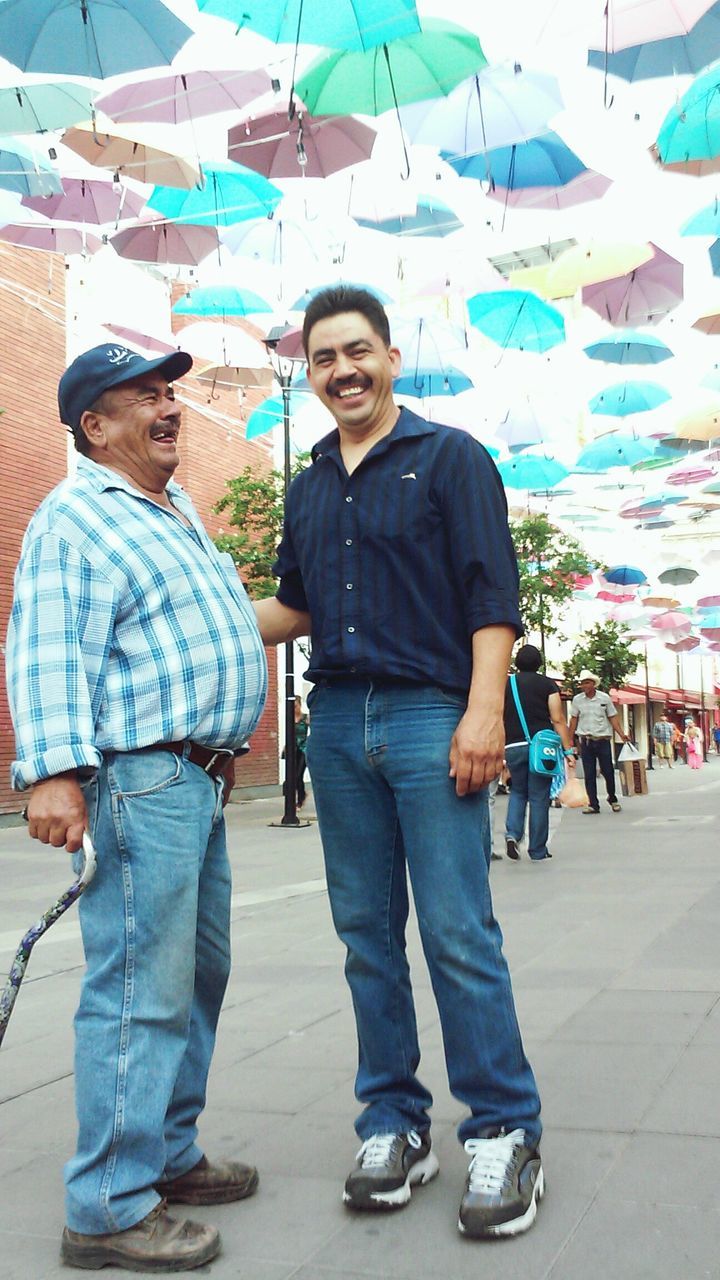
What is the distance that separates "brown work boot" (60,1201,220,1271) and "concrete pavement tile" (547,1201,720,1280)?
73cm

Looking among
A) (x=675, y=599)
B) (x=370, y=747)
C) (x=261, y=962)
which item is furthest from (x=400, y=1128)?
(x=675, y=599)

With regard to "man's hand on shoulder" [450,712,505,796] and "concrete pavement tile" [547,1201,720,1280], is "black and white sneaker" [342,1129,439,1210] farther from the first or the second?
"man's hand on shoulder" [450,712,505,796]

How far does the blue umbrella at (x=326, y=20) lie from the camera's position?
8195 mm

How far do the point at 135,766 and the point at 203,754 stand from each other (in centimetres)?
19

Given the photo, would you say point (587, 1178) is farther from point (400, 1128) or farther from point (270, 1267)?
point (270, 1267)

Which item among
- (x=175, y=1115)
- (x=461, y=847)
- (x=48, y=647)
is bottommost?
(x=175, y=1115)

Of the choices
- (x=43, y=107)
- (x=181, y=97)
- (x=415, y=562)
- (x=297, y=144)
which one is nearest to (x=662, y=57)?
(x=297, y=144)

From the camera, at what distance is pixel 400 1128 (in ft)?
9.70

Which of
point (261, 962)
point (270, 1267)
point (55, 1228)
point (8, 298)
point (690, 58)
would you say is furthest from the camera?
point (8, 298)

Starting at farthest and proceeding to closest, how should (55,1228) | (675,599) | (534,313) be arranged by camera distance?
1. (675,599)
2. (534,313)
3. (55,1228)

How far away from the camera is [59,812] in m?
2.58

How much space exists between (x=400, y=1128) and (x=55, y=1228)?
0.81m

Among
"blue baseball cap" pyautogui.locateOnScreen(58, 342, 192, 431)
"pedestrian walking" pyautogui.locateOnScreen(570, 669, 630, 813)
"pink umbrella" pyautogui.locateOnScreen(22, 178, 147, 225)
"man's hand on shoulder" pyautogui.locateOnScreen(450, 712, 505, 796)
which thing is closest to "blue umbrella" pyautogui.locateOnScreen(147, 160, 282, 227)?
"pink umbrella" pyautogui.locateOnScreen(22, 178, 147, 225)

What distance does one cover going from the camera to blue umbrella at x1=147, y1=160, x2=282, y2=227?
1150cm
